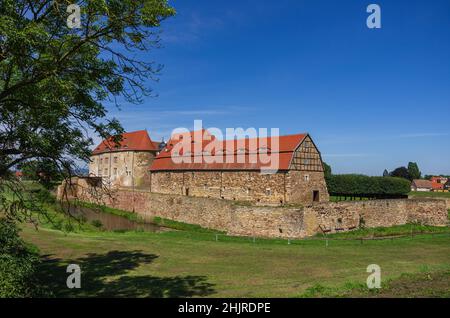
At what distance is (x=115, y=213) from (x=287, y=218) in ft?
75.5

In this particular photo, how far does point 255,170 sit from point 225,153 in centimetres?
453

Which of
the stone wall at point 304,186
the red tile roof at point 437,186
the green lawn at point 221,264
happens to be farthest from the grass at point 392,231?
the red tile roof at point 437,186

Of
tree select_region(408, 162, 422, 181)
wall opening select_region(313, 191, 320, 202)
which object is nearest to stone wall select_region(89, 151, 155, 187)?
wall opening select_region(313, 191, 320, 202)

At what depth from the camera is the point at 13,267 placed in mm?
8711

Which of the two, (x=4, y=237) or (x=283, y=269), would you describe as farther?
(x=283, y=269)

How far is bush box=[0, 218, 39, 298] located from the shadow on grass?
65cm

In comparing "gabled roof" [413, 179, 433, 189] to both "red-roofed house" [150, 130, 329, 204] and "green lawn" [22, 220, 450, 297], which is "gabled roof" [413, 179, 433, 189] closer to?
"red-roofed house" [150, 130, 329, 204]

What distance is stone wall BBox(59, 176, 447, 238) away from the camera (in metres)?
24.9

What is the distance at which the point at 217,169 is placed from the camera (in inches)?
Answer: 1470

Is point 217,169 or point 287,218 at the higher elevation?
point 217,169

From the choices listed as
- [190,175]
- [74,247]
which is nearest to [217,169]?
[190,175]

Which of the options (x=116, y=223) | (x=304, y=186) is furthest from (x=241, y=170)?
(x=116, y=223)

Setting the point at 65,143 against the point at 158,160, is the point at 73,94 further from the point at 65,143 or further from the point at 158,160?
the point at 158,160

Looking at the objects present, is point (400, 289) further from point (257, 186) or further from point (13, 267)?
point (257, 186)
